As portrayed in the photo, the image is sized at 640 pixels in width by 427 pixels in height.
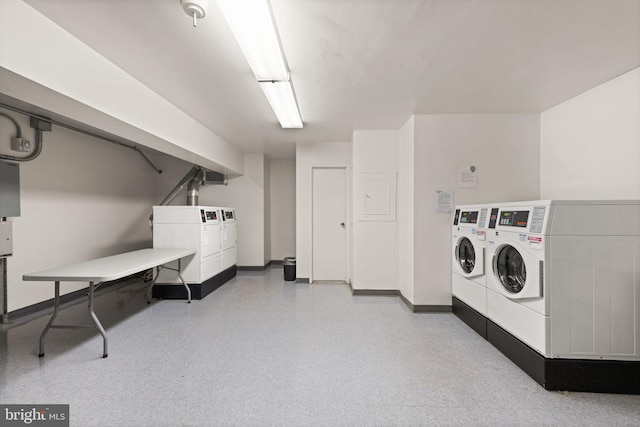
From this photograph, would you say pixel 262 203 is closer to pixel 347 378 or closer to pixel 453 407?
pixel 347 378

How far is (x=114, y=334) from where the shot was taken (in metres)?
2.91

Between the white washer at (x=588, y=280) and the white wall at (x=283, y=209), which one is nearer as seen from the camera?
the white washer at (x=588, y=280)

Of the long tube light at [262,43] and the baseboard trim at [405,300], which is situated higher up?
the long tube light at [262,43]

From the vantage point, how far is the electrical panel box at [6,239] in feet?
9.96

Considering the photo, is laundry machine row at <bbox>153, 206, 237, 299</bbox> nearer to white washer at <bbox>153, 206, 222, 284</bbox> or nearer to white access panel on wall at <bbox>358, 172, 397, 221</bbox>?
white washer at <bbox>153, 206, 222, 284</bbox>

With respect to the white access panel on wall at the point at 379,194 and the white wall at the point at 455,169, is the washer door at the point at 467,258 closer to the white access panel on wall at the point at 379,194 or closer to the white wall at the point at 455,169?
the white wall at the point at 455,169

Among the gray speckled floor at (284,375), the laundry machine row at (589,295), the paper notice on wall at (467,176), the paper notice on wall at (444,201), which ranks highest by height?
the paper notice on wall at (467,176)

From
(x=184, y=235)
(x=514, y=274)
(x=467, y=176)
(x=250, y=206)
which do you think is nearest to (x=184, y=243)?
(x=184, y=235)

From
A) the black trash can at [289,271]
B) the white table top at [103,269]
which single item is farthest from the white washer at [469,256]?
the white table top at [103,269]

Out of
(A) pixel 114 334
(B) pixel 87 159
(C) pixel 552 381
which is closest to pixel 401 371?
(C) pixel 552 381

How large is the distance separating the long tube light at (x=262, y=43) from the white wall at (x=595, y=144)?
2.85 m

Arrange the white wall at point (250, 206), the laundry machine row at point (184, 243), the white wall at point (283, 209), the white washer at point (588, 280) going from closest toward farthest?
the white washer at point (588, 280), the laundry machine row at point (184, 243), the white wall at point (250, 206), the white wall at point (283, 209)

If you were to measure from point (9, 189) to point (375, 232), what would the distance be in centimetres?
434

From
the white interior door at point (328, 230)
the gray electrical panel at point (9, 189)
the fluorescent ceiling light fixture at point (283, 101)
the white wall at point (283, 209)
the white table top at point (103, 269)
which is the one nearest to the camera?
the white table top at point (103, 269)
